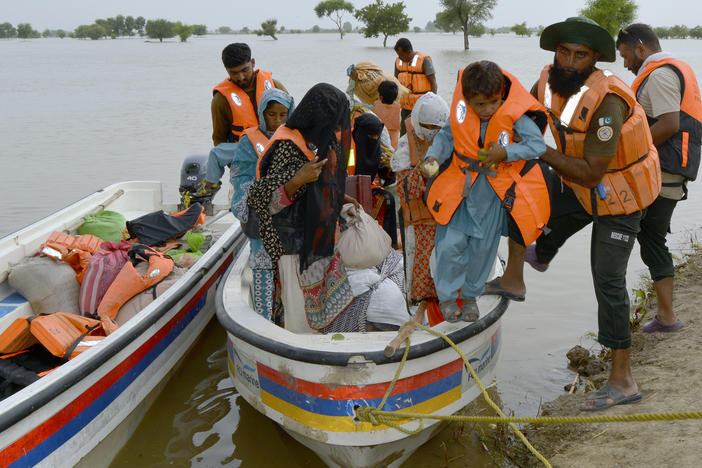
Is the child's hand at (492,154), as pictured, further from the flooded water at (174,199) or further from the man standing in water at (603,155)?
the flooded water at (174,199)

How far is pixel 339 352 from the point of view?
2797 mm

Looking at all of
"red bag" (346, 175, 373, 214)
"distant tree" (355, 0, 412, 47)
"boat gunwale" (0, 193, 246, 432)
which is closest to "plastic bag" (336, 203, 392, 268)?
"red bag" (346, 175, 373, 214)

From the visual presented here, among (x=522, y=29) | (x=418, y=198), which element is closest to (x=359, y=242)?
(x=418, y=198)

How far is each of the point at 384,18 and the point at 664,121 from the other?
5726 cm

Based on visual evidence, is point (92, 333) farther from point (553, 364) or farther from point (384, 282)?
point (553, 364)

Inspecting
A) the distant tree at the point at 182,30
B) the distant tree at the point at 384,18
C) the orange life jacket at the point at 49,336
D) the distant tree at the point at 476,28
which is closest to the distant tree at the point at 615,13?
the distant tree at the point at 384,18

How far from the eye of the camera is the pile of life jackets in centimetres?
352

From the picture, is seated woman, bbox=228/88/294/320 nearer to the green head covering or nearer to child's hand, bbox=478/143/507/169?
child's hand, bbox=478/143/507/169

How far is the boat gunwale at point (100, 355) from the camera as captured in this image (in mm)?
2650

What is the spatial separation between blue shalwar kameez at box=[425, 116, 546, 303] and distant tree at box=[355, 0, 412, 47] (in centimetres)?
5667

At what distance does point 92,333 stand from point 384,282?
1.92m

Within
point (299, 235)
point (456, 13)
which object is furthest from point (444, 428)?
point (456, 13)

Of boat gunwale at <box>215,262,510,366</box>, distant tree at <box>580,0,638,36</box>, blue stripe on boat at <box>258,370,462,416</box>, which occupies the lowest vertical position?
blue stripe on boat at <box>258,370,462,416</box>

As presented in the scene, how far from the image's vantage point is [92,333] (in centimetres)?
388
